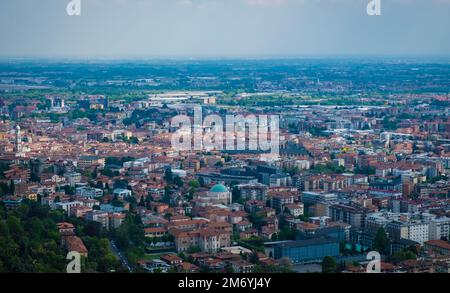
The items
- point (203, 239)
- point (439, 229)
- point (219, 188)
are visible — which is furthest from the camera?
point (219, 188)

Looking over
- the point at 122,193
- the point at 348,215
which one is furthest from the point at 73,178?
the point at 348,215

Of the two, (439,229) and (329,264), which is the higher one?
(329,264)

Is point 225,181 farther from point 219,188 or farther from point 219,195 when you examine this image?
point 219,195

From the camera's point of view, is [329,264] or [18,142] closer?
[329,264]

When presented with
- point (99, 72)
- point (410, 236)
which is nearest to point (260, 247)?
point (410, 236)

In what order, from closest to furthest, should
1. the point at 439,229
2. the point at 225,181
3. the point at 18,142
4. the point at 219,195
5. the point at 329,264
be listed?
1. the point at 329,264
2. the point at 439,229
3. the point at 219,195
4. the point at 225,181
5. the point at 18,142

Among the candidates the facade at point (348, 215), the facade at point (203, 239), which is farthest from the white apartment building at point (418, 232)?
the facade at point (203, 239)

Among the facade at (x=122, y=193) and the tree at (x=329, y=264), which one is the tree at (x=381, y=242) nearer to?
the tree at (x=329, y=264)

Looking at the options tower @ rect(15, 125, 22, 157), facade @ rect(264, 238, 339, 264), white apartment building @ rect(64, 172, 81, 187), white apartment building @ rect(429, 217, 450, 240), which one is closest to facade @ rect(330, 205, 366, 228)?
white apartment building @ rect(429, 217, 450, 240)

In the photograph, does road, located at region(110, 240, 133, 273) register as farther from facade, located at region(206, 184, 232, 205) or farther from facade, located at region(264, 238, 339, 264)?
facade, located at region(206, 184, 232, 205)
